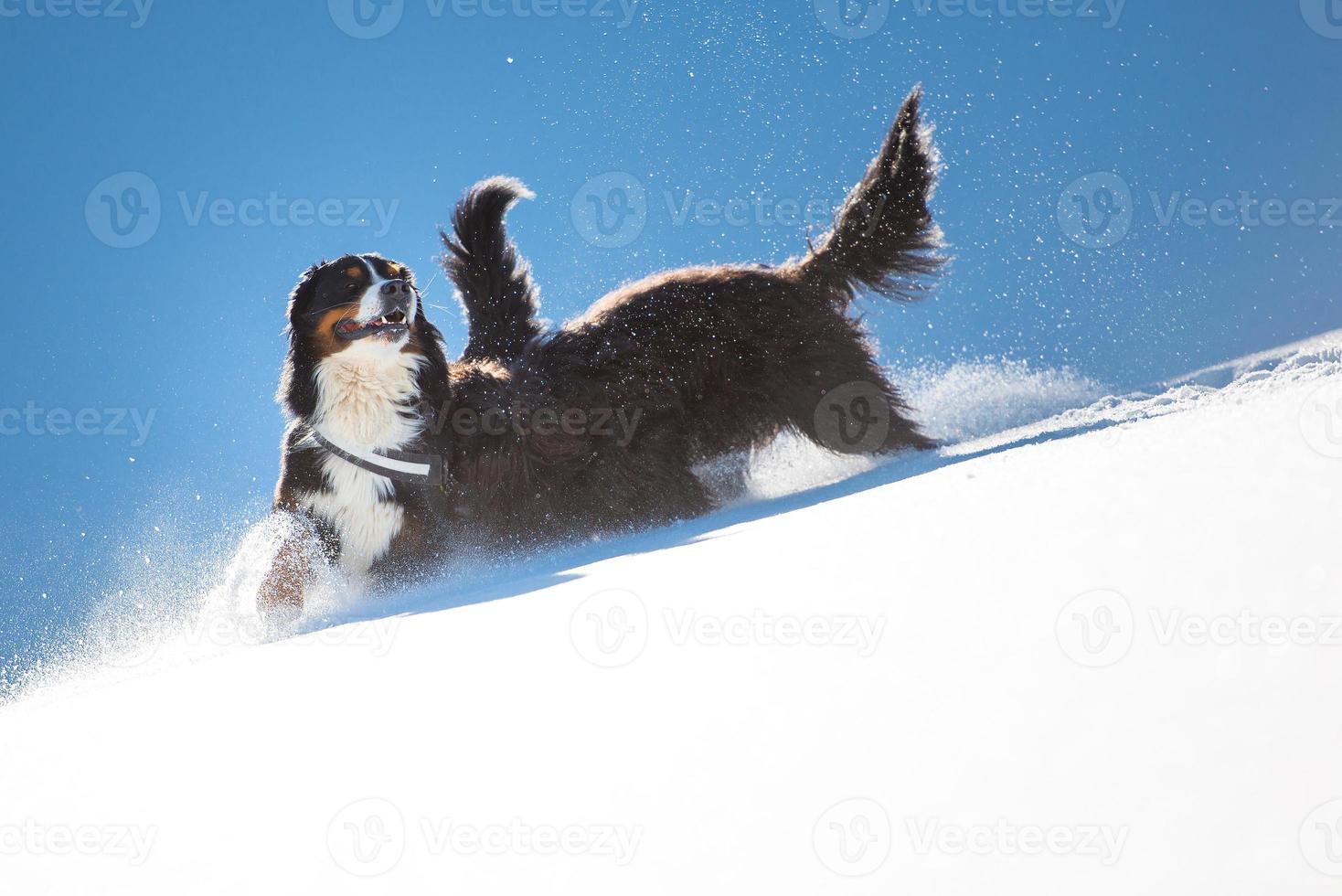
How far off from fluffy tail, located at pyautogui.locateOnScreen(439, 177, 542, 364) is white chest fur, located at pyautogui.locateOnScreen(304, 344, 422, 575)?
1.14 meters

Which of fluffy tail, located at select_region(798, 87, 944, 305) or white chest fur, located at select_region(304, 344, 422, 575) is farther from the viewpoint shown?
fluffy tail, located at select_region(798, 87, 944, 305)

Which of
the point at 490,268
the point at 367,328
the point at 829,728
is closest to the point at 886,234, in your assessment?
the point at 490,268

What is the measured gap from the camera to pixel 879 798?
103 cm

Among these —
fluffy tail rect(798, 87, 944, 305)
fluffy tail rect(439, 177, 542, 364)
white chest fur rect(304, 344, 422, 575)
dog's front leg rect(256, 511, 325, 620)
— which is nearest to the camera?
dog's front leg rect(256, 511, 325, 620)

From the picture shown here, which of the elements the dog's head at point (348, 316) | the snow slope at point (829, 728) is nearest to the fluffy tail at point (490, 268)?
the dog's head at point (348, 316)

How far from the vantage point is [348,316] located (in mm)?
3846

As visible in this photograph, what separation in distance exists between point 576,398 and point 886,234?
1.66 meters

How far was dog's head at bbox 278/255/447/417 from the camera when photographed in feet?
12.6

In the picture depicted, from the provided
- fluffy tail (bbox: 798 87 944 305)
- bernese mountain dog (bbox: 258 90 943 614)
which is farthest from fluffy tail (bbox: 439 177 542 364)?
fluffy tail (bbox: 798 87 944 305)

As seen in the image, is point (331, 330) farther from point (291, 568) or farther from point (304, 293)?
point (291, 568)

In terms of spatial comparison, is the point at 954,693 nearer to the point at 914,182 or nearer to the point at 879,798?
the point at 879,798

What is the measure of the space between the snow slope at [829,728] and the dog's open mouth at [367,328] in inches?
75.1

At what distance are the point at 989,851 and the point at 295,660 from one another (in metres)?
1.66

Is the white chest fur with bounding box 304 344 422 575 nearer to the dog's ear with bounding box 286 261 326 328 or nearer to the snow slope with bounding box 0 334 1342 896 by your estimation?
the dog's ear with bounding box 286 261 326 328
